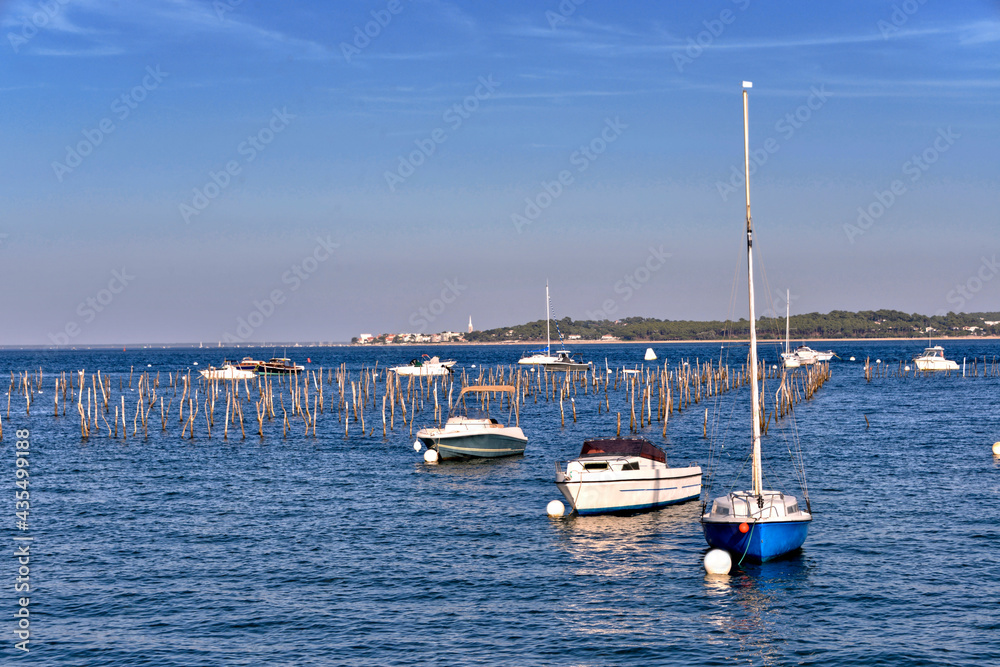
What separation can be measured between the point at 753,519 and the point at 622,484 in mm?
8904

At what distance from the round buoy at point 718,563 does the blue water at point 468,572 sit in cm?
37

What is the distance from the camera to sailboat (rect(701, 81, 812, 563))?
26.7 m

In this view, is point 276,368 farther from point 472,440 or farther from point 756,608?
point 756,608

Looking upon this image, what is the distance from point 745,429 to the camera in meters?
65.8

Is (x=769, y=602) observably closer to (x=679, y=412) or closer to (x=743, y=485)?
(x=743, y=485)

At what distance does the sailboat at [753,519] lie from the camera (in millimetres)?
26656

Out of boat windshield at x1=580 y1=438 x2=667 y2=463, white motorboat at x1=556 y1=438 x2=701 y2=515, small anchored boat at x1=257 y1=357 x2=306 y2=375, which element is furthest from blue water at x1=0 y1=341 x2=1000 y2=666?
small anchored boat at x1=257 y1=357 x2=306 y2=375

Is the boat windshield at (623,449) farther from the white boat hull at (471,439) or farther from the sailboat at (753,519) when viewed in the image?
the white boat hull at (471,439)

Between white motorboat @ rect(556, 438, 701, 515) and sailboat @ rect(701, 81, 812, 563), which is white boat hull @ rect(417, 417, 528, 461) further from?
sailboat @ rect(701, 81, 812, 563)

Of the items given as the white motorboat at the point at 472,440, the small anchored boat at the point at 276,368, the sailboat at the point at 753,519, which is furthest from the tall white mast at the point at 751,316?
the small anchored boat at the point at 276,368

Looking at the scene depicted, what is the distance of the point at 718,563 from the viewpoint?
26094mm

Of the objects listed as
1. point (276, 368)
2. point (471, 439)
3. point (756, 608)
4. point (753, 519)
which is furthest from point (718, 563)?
point (276, 368)

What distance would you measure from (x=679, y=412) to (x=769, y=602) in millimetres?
55618

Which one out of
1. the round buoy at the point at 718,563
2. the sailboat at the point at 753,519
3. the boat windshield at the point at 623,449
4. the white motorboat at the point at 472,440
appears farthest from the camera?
the white motorboat at the point at 472,440
